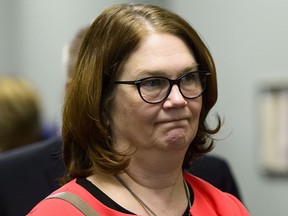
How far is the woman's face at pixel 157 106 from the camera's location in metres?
1.47

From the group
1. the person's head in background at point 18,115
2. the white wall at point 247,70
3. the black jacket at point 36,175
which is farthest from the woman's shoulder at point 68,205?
the white wall at point 247,70

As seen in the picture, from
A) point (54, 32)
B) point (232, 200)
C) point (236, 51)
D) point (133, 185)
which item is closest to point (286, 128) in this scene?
point (236, 51)

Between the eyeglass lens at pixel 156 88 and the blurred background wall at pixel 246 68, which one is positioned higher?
the eyeglass lens at pixel 156 88

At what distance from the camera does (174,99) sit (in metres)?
1.46

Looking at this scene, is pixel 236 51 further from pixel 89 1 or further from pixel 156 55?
A: pixel 156 55

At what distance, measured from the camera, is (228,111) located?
3.70m

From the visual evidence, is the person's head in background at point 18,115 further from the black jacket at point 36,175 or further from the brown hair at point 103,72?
the brown hair at point 103,72

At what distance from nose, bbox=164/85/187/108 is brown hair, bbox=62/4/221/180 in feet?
0.45

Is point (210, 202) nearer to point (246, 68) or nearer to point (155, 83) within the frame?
point (155, 83)

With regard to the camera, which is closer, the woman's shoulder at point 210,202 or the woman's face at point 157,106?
the woman's face at point 157,106

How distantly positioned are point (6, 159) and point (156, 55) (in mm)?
976

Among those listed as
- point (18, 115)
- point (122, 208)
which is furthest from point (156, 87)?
point (18, 115)

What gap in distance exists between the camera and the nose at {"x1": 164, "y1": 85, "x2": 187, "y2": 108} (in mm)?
1459

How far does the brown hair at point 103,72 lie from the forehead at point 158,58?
0.02 m
